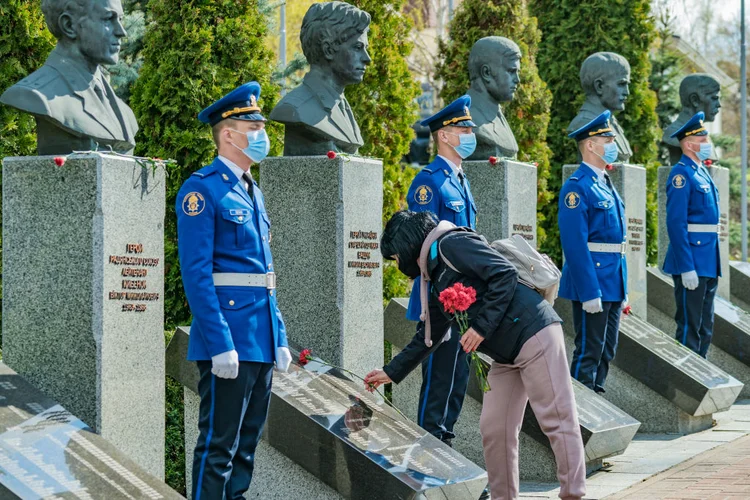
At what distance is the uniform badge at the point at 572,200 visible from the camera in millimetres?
8703

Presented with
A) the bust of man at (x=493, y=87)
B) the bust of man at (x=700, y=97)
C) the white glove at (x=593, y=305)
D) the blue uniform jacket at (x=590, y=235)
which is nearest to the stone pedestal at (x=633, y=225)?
the bust of man at (x=493, y=87)

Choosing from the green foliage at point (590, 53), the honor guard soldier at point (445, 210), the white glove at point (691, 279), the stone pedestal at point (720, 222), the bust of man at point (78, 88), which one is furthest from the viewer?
the green foliage at point (590, 53)

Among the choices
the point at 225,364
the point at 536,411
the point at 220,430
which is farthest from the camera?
the point at 536,411

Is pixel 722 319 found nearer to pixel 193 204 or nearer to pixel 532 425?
pixel 532 425

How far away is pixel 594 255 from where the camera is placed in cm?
887

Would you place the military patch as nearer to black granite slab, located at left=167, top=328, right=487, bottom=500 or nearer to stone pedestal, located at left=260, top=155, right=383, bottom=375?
stone pedestal, located at left=260, top=155, right=383, bottom=375

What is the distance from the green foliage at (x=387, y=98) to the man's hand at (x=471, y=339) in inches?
203

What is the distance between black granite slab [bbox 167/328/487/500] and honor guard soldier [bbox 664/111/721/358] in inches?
195

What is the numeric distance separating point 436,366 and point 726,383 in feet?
12.0

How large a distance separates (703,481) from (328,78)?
11.3 ft

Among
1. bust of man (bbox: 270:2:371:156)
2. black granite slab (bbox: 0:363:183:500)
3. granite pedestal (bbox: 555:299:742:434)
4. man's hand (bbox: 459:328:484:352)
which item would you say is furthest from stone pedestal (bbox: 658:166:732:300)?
black granite slab (bbox: 0:363:183:500)

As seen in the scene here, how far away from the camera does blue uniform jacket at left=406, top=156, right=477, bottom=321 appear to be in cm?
752

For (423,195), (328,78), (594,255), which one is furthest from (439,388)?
(594,255)

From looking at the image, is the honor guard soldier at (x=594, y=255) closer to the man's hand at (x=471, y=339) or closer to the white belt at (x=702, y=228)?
the white belt at (x=702, y=228)
